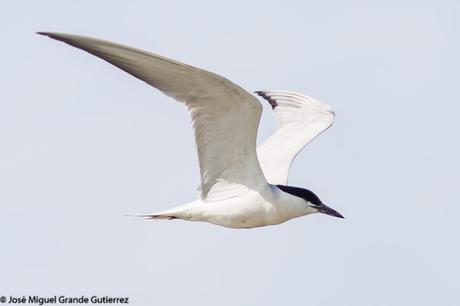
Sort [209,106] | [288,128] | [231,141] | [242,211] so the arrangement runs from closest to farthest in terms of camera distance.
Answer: [209,106] → [231,141] → [242,211] → [288,128]

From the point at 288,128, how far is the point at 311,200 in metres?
1.72

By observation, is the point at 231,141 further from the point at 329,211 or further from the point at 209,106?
the point at 329,211

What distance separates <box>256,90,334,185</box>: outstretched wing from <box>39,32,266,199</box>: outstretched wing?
48.3 inches

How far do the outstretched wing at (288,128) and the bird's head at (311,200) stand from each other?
2.70ft

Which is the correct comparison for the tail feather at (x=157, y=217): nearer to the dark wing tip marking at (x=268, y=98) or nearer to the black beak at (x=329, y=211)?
the black beak at (x=329, y=211)

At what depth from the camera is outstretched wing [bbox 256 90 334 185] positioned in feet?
37.3

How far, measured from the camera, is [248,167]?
9984mm

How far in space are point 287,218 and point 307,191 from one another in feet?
1.05

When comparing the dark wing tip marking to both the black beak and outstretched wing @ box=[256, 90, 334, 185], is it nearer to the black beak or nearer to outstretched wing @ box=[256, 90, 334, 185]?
outstretched wing @ box=[256, 90, 334, 185]

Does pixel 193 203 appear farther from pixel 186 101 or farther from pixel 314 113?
pixel 314 113

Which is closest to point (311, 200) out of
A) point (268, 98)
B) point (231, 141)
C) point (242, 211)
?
point (242, 211)

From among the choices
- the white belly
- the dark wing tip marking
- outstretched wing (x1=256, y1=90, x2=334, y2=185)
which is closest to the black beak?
the white belly

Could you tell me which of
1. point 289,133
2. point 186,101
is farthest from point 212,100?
point 289,133

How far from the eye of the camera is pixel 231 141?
972 cm
